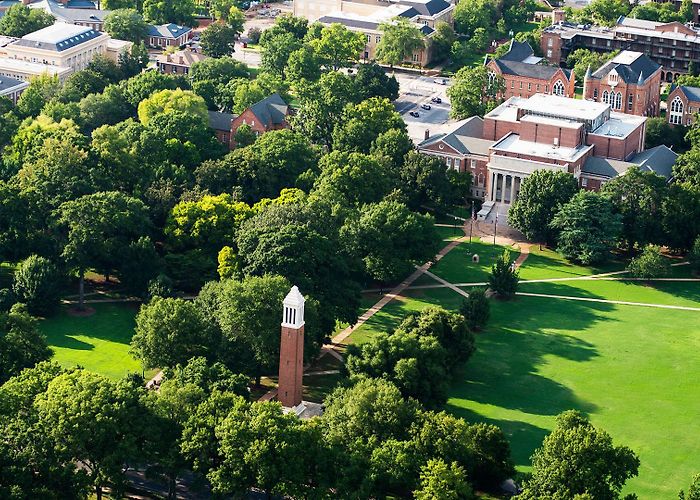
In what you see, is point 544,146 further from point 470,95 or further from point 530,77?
point 530,77

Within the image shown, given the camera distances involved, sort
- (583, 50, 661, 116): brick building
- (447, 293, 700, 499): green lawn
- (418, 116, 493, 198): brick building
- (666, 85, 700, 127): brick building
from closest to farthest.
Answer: (447, 293, 700, 499): green lawn
(418, 116, 493, 198): brick building
(666, 85, 700, 127): brick building
(583, 50, 661, 116): brick building

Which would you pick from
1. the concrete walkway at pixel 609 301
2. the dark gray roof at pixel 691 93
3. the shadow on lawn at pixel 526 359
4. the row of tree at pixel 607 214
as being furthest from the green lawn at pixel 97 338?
the dark gray roof at pixel 691 93

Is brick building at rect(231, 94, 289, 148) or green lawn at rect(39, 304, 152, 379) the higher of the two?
brick building at rect(231, 94, 289, 148)

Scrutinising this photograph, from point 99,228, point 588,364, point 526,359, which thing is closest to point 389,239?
point 526,359

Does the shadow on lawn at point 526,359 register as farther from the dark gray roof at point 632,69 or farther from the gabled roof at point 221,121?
the dark gray roof at point 632,69

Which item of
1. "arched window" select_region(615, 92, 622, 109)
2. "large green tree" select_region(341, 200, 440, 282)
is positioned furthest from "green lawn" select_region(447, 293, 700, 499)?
"arched window" select_region(615, 92, 622, 109)

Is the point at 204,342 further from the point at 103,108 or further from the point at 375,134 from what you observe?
the point at 103,108

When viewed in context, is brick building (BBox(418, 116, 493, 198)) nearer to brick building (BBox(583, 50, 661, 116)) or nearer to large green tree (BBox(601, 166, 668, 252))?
large green tree (BBox(601, 166, 668, 252))
